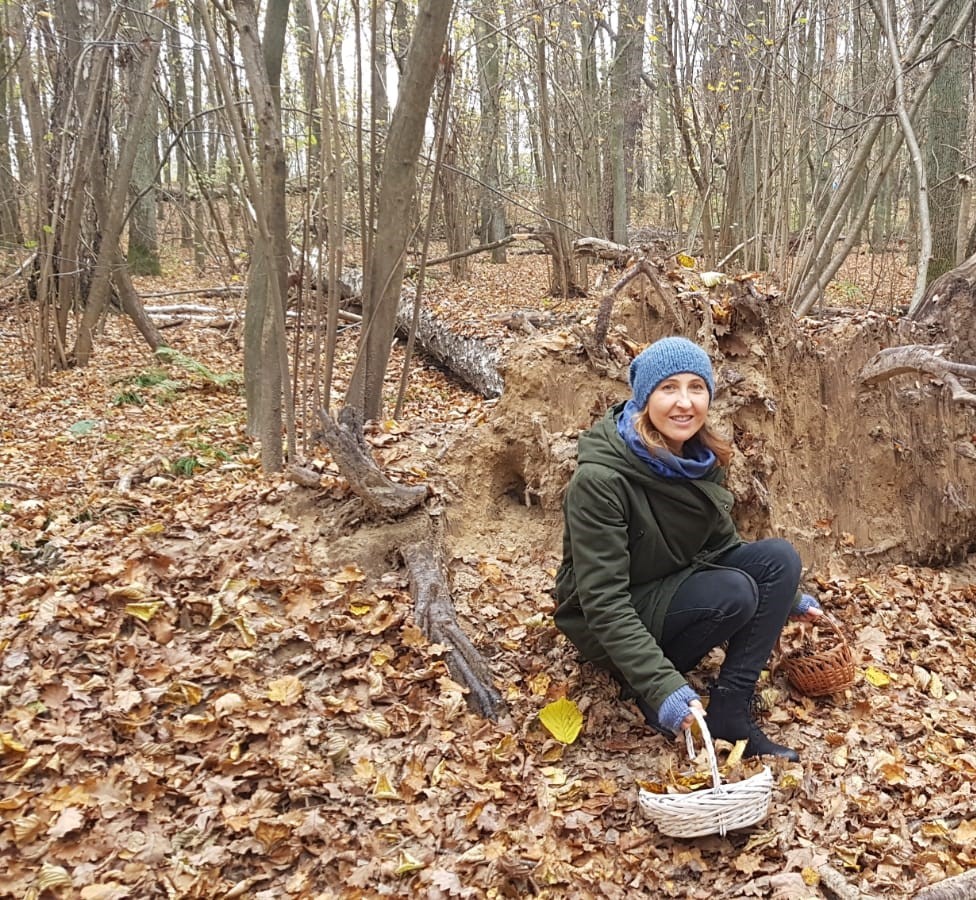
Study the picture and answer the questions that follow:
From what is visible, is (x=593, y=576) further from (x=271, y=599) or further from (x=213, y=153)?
(x=213, y=153)

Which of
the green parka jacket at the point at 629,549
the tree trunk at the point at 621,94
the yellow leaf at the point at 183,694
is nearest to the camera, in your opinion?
the green parka jacket at the point at 629,549

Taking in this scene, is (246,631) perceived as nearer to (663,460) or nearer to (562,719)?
(562,719)

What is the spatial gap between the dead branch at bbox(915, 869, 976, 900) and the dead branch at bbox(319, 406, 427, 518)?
8.06 ft

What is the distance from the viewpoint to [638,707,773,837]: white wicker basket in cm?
230

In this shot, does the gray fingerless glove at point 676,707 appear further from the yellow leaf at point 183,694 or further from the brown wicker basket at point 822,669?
the yellow leaf at point 183,694

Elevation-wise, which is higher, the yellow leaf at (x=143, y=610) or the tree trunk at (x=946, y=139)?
the tree trunk at (x=946, y=139)

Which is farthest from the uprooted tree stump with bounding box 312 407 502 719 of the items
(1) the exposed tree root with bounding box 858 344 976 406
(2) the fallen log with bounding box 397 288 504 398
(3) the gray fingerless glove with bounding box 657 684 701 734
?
(2) the fallen log with bounding box 397 288 504 398

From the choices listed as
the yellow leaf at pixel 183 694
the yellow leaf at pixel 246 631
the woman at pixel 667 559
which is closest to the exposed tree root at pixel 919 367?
the woman at pixel 667 559

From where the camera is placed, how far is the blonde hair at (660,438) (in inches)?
105

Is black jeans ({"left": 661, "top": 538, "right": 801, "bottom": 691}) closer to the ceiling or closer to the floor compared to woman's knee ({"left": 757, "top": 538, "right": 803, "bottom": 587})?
closer to the floor

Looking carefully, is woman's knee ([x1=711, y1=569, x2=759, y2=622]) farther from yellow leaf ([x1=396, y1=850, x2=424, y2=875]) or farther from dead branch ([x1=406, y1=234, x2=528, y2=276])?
dead branch ([x1=406, y1=234, x2=528, y2=276])

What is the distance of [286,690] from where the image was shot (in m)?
2.89

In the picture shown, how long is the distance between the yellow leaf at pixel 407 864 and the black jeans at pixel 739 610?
1.18 metres

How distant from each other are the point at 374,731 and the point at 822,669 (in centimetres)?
186
